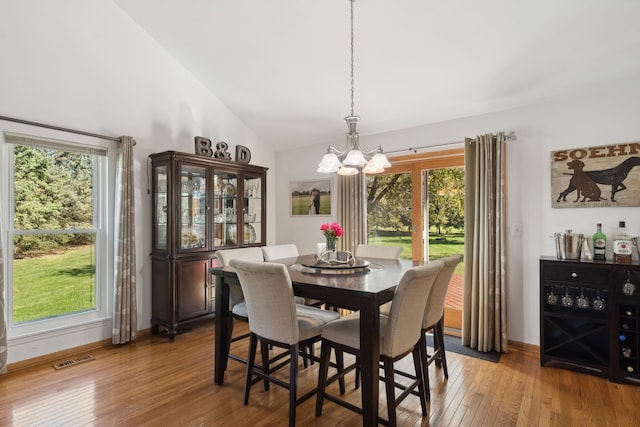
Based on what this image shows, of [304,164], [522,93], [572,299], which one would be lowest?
[572,299]

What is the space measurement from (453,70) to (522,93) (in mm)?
675

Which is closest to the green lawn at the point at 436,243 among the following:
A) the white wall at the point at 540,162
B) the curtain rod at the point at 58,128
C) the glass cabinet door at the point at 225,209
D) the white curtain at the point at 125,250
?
the white wall at the point at 540,162

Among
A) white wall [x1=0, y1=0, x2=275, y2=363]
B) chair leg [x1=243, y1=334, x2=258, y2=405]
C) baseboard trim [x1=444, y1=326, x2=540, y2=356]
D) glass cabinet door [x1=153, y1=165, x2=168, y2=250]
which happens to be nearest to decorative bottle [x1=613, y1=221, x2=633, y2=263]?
baseboard trim [x1=444, y1=326, x2=540, y2=356]

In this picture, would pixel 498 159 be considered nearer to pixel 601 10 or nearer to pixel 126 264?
pixel 601 10

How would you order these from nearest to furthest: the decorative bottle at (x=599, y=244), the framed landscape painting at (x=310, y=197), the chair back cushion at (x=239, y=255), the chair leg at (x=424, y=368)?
the chair leg at (x=424, y=368), the decorative bottle at (x=599, y=244), the chair back cushion at (x=239, y=255), the framed landscape painting at (x=310, y=197)

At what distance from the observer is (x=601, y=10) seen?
2215mm

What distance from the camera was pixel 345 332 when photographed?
206 centimetres

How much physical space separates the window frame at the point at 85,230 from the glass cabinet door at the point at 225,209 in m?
1.03

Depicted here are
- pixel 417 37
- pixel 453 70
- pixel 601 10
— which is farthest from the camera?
pixel 453 70

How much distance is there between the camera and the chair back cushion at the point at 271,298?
6.50 ft

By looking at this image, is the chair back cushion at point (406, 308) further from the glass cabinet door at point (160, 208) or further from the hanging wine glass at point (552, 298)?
the glass cabinet door at point (160, 208)

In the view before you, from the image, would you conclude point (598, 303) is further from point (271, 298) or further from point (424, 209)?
point (271, 298)

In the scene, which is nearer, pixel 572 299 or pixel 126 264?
pixel 572 299

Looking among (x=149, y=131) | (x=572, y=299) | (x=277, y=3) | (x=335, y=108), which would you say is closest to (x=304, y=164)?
(x=335, y=108)
